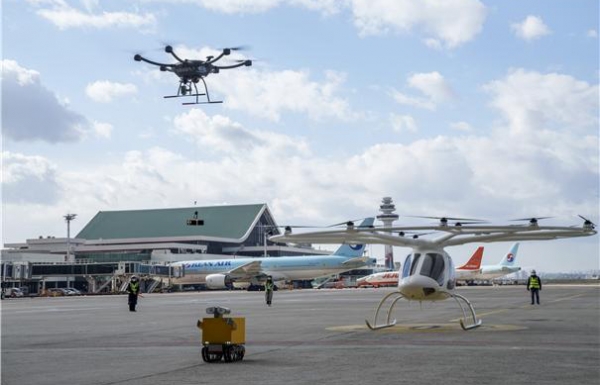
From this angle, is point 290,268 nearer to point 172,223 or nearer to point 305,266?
point 305,266

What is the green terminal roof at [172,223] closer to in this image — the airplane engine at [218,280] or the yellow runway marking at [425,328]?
the airplane engine at [218,280]

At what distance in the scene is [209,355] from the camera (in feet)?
52.9

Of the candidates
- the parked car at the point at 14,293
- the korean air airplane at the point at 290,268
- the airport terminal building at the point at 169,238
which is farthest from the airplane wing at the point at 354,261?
the airport terminal building at the point at 169,238

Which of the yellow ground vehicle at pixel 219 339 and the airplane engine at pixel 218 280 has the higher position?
the airplane engine at pixel 218 280

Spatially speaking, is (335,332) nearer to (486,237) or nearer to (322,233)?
(322,233)

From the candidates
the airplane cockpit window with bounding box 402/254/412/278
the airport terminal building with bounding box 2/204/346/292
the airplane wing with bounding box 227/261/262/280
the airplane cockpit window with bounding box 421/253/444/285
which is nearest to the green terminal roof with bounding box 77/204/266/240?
the airport terminal building with bounding box 2/204/346/292

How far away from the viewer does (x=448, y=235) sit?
24.4 meters

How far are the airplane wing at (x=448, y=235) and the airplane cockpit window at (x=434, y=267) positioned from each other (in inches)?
24.0

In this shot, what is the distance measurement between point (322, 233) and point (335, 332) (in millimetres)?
3019


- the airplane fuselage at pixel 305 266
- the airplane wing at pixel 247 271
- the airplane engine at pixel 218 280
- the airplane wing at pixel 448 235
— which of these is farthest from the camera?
the airplane fuselage at pixel 305 266

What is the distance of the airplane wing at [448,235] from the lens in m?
22.8

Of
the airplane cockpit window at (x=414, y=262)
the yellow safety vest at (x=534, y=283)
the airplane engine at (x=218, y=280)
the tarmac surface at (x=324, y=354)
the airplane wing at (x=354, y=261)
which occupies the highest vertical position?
the airplane wing at (x=354, y=261)

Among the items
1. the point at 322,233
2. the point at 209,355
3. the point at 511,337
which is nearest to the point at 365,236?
the point at 322,233

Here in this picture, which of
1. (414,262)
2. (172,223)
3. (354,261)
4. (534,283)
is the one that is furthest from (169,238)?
(414,262)
